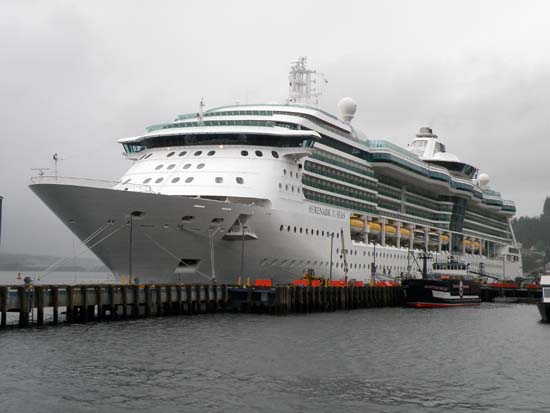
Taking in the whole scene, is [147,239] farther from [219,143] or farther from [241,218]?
[219,143]

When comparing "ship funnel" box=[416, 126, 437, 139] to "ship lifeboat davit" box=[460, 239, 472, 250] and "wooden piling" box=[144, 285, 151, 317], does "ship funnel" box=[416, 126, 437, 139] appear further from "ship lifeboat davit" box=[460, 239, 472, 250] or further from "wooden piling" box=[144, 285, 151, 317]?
"wooden piling" box=[144, 285, 151, 317]

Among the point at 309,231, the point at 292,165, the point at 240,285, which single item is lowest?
the point at 240,285

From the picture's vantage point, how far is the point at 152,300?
123 feet

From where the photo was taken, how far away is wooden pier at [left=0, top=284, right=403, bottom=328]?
32.5 m

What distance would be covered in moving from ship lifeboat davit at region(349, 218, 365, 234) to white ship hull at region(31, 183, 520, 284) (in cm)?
525

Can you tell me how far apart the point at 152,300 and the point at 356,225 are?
19817 mm

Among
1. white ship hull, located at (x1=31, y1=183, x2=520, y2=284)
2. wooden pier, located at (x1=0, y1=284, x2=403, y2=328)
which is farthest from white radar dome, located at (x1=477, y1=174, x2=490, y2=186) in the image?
white ship hull, located at (x1=31, y1=183, x2=520, y2=284)

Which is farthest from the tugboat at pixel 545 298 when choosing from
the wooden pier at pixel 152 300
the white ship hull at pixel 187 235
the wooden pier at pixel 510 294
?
the wooden pier at pixel 510 294

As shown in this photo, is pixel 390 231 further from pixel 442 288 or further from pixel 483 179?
pixel 483 179

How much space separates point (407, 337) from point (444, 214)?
4022cm

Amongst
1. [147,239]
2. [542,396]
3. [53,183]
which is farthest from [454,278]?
[542,396]

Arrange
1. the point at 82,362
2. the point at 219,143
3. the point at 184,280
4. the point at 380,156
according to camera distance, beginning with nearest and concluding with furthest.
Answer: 1. the point at 82,362
2. the point at 184,280
3. the point at 219,143
4. the point at 380,156

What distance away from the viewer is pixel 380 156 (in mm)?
57281

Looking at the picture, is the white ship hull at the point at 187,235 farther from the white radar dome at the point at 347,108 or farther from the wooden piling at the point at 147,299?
the white radar dome at the point at 347,108
